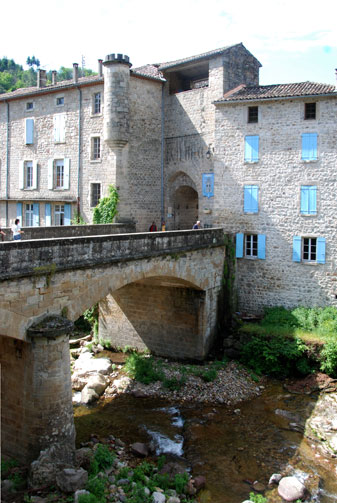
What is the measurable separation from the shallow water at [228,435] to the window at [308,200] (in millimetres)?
7058

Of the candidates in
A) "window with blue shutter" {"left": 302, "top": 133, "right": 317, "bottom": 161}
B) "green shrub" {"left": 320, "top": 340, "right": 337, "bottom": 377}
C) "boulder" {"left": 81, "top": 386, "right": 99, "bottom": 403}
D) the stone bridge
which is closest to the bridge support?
the stone bridge

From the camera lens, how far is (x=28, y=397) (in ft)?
36.7

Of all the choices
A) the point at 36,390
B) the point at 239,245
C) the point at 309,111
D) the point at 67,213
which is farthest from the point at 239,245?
the point at 36,390

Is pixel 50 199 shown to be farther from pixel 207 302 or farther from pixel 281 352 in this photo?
pixel 281 352

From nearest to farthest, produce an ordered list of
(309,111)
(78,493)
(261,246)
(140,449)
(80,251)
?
(78,493)
(80,251)
(140,449)
(309,111)
(261,246)

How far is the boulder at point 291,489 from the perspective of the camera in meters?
10.9

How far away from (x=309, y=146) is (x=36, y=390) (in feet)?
46.4

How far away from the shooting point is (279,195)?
67.4ft

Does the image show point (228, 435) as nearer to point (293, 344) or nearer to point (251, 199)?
point (293, 344)

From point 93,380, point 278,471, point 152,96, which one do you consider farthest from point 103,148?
point 278,471

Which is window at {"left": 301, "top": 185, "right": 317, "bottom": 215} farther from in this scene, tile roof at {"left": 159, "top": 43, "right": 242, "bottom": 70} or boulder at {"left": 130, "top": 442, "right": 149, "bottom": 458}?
boulder at {"left": 130, "top": 442, "right": 149, "bottom": 458}

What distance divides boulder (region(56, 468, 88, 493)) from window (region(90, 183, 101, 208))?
16.0 meters

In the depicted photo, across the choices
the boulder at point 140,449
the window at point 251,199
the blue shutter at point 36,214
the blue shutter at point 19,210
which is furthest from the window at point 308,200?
the blue shutter at point 19,210

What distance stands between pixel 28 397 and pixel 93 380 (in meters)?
5.58
